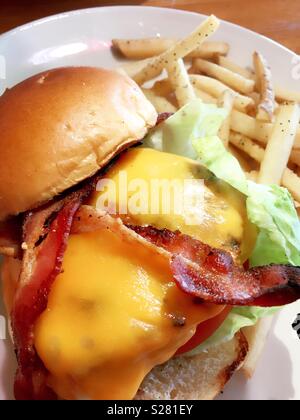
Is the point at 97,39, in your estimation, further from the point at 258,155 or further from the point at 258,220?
the point at 258,220

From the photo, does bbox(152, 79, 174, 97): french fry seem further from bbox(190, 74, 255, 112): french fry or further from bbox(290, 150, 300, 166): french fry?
bbox(290, 150, 300, 166): french fry

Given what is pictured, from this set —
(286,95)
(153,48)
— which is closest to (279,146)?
(286,95)

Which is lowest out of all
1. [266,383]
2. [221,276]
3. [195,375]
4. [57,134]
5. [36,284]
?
[266,383]

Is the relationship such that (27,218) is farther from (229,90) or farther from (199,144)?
(229,90)

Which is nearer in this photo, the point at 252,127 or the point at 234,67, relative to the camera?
the point at 252,127

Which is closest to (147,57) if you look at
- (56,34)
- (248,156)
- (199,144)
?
(56,34)

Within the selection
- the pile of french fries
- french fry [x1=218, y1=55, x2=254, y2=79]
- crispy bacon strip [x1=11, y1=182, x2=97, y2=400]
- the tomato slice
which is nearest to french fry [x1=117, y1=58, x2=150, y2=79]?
the pile of french fries

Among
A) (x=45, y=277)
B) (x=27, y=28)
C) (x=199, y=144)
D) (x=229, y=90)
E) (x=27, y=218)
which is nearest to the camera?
(x=45, y=277)
